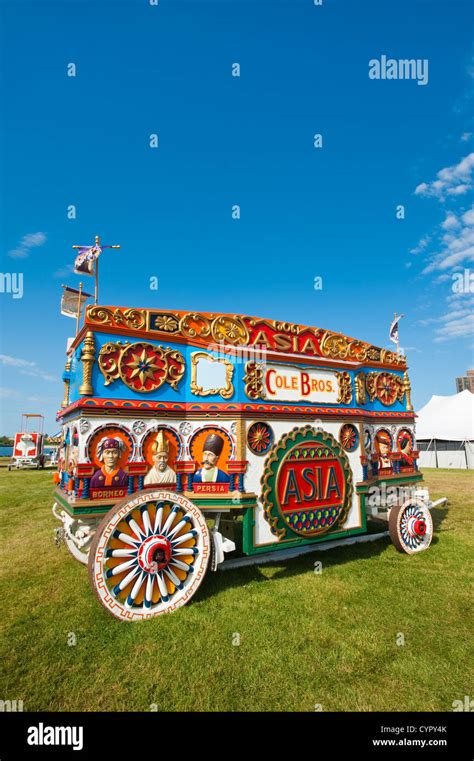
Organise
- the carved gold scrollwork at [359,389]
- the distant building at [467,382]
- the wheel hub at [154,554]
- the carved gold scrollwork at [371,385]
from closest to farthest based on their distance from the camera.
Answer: the wheel hub at [154,554] → the carved gold scrollwork at [359,389] → the carved gold scrollwork at [371,385] → the distant building at [467,382]

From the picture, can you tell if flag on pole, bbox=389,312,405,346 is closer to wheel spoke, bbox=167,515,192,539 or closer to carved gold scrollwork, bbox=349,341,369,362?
carved gold scrollwork, bbox=349,341,369,362

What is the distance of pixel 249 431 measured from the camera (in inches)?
247

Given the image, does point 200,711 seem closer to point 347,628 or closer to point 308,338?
point 347,628

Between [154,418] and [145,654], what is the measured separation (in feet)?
10.2

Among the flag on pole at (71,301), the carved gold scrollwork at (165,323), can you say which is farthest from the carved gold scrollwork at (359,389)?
the flag on pole at (71,301)

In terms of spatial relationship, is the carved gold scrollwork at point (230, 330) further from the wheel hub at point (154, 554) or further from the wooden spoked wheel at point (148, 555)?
the wheel hub at point (154, 554)

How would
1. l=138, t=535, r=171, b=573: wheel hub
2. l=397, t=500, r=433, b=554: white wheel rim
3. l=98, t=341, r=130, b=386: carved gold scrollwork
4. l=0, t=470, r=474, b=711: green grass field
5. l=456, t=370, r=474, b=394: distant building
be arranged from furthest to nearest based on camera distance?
l=456, t=370, r=474, b=394: distant building, l=397, t=500, r=433, b=554: white wheel rim, l=98, t=341, r=130, b=386: carved gold scrollwork, l=138, t=535, r=171, b=573: wheel hub, l=0, t=470, r=474, b=711: green grass field

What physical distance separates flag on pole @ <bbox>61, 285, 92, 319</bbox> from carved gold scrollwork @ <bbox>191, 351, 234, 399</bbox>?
3.57 m

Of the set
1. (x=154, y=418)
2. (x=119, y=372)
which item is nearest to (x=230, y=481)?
(x=154, y=418)

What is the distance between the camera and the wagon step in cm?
644

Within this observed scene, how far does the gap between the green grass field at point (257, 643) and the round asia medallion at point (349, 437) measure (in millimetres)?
2347

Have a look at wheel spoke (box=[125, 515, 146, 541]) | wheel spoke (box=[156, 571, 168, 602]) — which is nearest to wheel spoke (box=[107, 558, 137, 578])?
wheel spoke (box=[125, 515, 146, 541])

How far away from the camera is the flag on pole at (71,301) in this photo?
325 inches

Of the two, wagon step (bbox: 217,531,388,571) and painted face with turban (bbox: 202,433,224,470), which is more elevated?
painted face with turban (bbox: 202,433,224,470)
